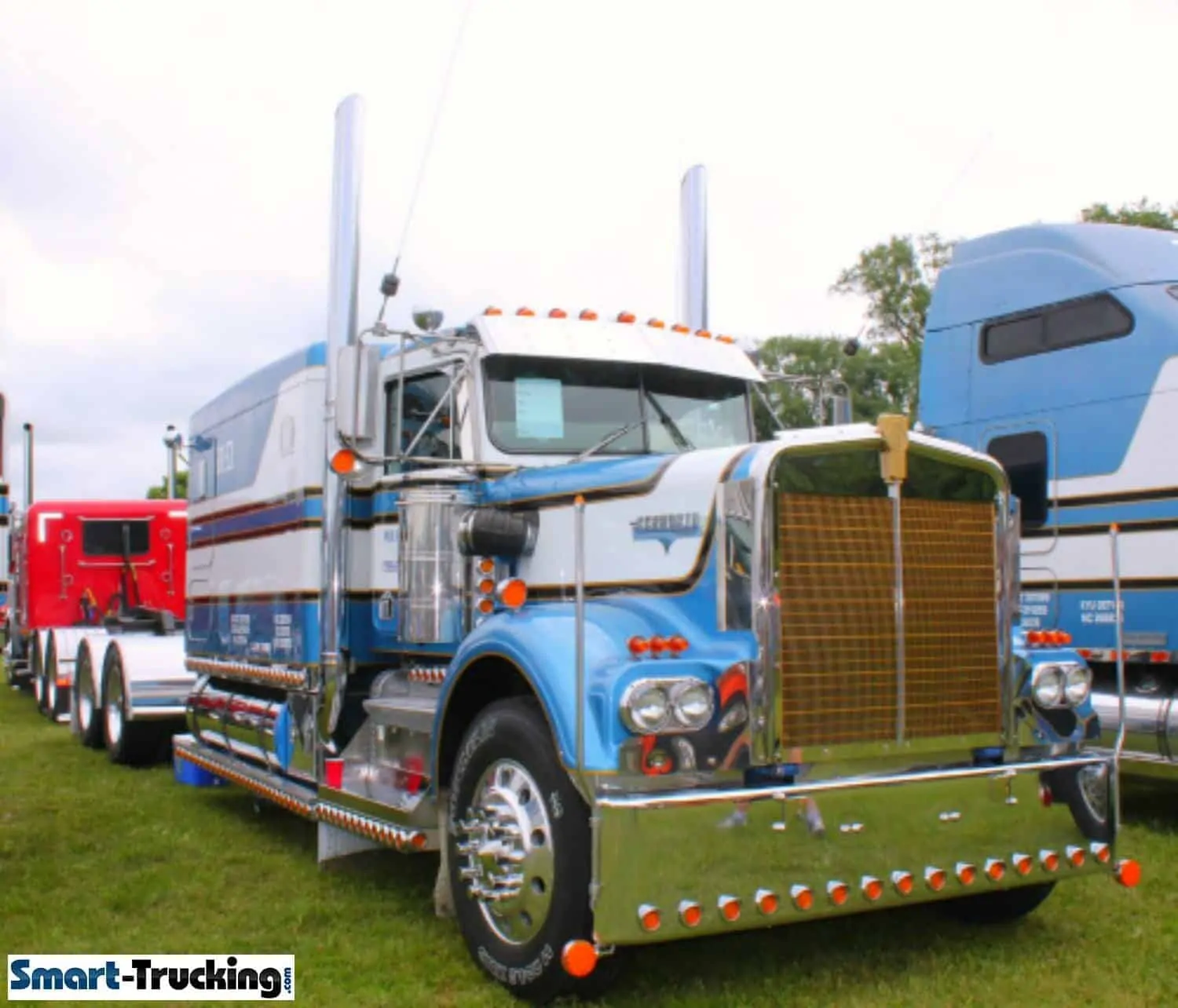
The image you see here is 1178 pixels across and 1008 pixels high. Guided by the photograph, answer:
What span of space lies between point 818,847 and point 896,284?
3771cm

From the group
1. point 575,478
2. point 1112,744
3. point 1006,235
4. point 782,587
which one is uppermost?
point 1006,235

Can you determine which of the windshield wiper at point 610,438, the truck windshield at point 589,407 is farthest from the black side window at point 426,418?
the windshield wiper at point 610,438

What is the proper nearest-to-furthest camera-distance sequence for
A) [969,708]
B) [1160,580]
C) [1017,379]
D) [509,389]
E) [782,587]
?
[782,587], [969,708], [509,389], [1160,580], [1017,379]

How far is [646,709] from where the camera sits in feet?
14.7

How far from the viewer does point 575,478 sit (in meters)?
5.82

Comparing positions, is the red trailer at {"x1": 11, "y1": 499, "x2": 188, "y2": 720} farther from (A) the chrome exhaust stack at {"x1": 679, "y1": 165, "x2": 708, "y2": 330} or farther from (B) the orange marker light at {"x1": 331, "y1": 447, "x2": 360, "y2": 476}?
(B) the orange marker light at {"x1": 331, "y1": 447, "x2": 360, "y2": 476}

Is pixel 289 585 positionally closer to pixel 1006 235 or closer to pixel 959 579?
pixel 959 579

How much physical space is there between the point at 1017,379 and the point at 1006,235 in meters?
1.09

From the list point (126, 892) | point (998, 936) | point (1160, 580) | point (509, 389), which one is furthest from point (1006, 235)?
point (126, 892)

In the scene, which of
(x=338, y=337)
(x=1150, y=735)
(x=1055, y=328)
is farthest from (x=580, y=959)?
(x=1055, y=328)

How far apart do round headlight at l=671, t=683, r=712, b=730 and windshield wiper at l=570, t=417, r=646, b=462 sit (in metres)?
1.82

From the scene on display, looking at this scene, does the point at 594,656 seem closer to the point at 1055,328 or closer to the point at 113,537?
the point at 1055,328

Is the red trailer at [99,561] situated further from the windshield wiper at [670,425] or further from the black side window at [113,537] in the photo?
the windshield wiper at [670,425]

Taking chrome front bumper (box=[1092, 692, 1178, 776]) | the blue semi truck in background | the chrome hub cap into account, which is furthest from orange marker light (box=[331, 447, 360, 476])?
chrome front bumper (box=[1092, 692, 1178, 776])
